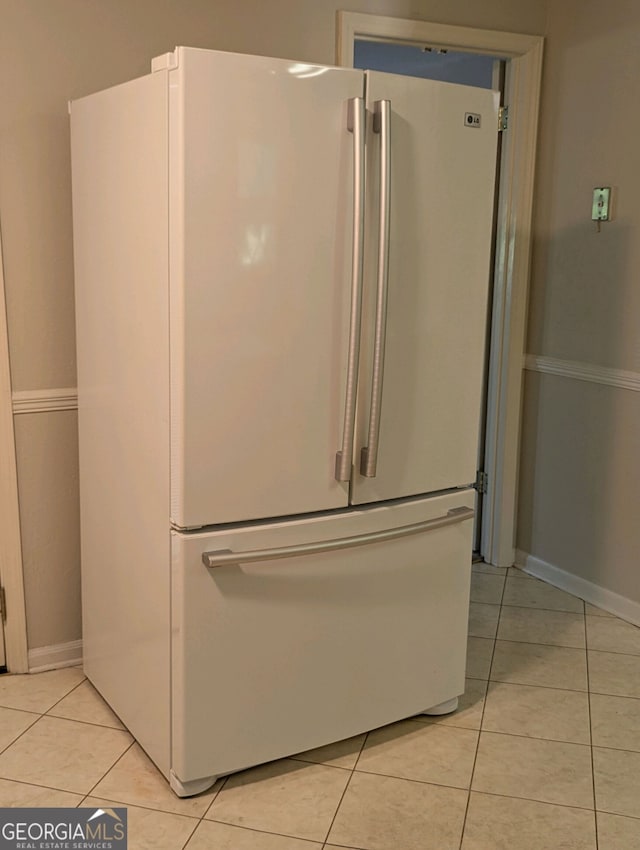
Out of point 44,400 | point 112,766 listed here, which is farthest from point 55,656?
point 44,400

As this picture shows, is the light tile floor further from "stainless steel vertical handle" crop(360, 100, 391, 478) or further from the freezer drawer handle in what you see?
"stainless steel vertical handle" crop(360, 100, 391, 478)

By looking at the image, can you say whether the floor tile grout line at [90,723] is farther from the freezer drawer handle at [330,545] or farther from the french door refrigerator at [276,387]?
the freezer drawer handle at [330,545]

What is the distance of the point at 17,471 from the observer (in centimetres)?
265

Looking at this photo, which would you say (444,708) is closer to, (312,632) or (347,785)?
(347,785)

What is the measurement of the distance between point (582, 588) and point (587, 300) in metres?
1.09

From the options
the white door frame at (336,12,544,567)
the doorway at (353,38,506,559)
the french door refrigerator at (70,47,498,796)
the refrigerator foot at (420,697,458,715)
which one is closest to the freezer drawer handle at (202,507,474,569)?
the french door refrigerator at (70,47,498,796)

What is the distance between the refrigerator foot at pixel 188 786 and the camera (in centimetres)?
217

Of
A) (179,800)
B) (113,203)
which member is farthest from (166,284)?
(179,800)

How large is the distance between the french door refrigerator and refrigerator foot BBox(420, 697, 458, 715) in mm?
73

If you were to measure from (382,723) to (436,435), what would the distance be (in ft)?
2.63

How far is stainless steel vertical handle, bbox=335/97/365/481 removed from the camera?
6.57ft

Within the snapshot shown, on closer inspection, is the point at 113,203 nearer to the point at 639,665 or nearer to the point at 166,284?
the point at 166,284

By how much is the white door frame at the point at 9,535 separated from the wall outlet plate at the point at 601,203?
6.69 ft

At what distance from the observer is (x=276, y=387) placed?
81.0 inches
